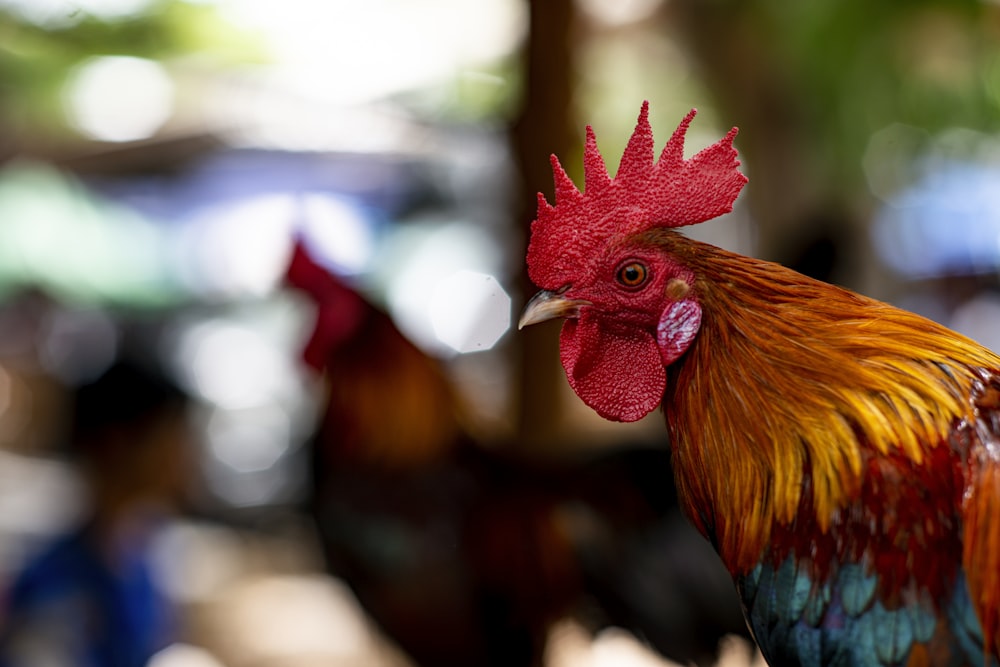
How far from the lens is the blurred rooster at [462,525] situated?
201 centimetres

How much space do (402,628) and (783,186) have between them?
250 centimetres

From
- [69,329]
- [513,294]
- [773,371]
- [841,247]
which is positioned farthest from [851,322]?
[69,329]

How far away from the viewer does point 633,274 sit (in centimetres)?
97

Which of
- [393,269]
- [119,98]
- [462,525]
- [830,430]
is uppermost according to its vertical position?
[119,98]

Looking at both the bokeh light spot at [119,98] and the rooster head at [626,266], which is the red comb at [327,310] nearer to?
the rooster head at [626,266]

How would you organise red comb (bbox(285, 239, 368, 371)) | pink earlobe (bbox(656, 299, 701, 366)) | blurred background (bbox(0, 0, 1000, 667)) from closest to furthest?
pink earlobe (bbox(656, 299, 701, 366)) < blurred background (bbox(0, 0, 1000, 667)) < red comb (bbox(285, 239, 368, 371))

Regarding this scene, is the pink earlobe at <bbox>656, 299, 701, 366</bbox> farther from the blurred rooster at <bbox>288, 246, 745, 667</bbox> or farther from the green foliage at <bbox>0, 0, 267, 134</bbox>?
the green foliage at <bbox>0, 0, 267, 134</bbox>

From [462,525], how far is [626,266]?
130 centimetres

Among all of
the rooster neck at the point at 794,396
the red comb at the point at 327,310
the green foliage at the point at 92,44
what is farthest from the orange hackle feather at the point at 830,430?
the green foliage at the point at 92,44

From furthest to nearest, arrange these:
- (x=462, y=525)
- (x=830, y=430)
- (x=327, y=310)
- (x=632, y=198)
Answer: (x=327, y=310), (x=462, y=525), (x=632, y=198), (x=830, y=430)

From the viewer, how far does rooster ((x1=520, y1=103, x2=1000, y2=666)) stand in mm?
830

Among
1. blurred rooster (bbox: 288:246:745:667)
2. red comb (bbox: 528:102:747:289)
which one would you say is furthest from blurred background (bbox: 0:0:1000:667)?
red comb (bbox: 528:102:747:289)

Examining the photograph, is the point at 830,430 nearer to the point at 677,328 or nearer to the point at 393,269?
the point at 677,328

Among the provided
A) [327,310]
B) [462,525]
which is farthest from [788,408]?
[327,310]
